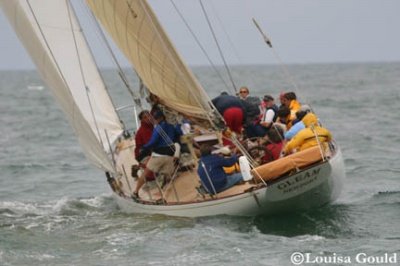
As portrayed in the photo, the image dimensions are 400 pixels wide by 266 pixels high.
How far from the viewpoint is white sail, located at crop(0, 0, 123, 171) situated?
15219 mm

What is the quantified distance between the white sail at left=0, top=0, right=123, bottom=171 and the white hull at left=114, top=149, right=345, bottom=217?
1.69 metres

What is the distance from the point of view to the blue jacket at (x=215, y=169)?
1467 cm

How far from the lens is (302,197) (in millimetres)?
14656

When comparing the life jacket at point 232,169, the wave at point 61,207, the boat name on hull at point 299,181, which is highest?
the boat name on hull at point 299,181

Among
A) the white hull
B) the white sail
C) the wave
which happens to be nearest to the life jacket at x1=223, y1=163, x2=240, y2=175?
the white hull

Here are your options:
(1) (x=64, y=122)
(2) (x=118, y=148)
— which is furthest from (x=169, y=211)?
(1) (x=64, y=122)

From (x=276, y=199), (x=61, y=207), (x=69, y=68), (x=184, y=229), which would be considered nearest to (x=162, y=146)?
(x=184, y=229)

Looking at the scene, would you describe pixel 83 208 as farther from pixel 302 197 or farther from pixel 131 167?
pixel 302 197

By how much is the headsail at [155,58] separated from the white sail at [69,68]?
115 centimetres

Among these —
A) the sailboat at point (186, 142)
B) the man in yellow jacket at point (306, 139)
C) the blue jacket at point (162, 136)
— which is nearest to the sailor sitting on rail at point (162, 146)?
the blue jacket at point (162, 136)

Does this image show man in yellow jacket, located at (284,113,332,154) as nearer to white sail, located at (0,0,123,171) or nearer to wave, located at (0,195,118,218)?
white sail, located at (0,0,123,171)

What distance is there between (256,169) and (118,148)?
6449 millimetres

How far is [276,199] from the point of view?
47.2ft

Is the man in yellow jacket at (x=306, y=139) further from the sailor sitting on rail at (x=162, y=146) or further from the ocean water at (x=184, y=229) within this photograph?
the sailor sitting on rail at (x=162, y=146)
